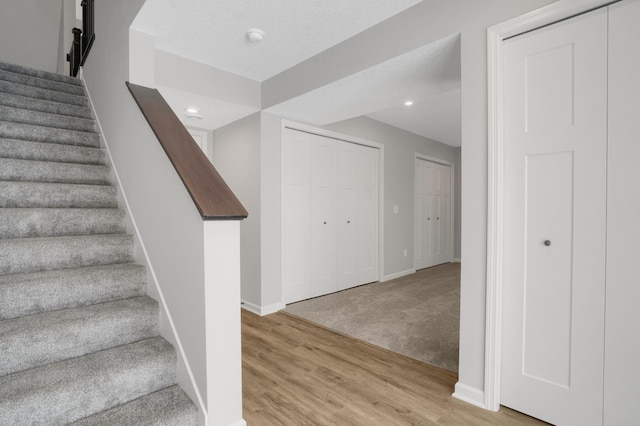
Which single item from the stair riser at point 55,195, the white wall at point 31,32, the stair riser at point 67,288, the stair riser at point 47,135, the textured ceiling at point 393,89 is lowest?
the stair riser at point 67,288

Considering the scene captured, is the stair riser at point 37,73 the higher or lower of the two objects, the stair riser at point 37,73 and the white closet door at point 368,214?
the higher

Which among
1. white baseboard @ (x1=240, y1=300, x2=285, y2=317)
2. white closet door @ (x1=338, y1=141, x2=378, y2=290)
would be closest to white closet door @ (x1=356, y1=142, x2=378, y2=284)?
white closet door @ (x1=338, y1=141, x2=378, y2=290)

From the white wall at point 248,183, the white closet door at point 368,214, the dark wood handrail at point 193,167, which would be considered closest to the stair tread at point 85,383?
the dark wood handrail at point 193,167

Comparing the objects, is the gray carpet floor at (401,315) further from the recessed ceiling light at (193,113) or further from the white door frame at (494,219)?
the recessed ceiling light at (193,113)

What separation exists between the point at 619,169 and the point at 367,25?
1.75 meters

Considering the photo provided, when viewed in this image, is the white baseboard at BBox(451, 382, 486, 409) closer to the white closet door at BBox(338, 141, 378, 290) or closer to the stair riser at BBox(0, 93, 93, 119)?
the white closet door at BBox(338, 141, 378, 290)

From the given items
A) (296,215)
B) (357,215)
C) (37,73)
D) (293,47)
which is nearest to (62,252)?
(293,47)

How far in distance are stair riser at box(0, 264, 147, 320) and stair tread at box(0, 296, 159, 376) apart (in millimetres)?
44

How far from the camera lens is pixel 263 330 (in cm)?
289

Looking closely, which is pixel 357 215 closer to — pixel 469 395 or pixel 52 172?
pixel 469 395

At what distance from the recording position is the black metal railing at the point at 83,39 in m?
3.10

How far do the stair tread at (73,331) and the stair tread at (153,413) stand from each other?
328 mm

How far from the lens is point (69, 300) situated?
1.61 meters

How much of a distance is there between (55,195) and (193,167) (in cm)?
126
